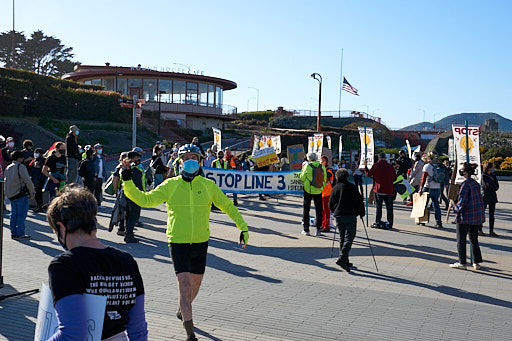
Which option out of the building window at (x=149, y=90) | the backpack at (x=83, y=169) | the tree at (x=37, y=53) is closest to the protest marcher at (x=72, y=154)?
the backpack at (x=83, y=169)

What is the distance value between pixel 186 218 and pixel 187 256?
39cm

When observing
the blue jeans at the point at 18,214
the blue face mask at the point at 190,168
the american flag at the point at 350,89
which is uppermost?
the american flag at the point at 350,89

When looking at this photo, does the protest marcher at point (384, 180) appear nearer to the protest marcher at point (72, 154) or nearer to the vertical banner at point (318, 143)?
the vertical banner at point (318, 143)

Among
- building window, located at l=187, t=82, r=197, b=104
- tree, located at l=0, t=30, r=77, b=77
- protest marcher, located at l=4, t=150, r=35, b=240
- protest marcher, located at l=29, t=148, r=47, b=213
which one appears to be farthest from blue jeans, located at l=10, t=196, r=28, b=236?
tree, located at l=0, t=30, r=77, b=77

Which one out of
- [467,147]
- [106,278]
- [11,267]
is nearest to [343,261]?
[467,147]

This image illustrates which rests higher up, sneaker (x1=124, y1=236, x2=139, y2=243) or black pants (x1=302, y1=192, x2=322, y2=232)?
black pants (x1=302, y1=192, x2=322, y2=232)

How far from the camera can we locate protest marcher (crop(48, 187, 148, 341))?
2.53 metres

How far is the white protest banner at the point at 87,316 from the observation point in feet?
8.34

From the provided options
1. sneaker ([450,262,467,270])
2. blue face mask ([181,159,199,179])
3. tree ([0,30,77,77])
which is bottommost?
sneaker ([450,262,467,270])

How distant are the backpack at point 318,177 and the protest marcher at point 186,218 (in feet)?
23.3

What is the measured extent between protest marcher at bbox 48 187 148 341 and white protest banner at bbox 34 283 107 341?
3 cm

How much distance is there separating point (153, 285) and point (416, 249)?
6.10 metres

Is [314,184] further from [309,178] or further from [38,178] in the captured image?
[38,178]

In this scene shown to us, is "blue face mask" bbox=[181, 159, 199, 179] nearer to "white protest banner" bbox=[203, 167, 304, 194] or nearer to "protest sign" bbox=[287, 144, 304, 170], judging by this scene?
"white protest banner" bbox=[203, 167, 304, 194]
